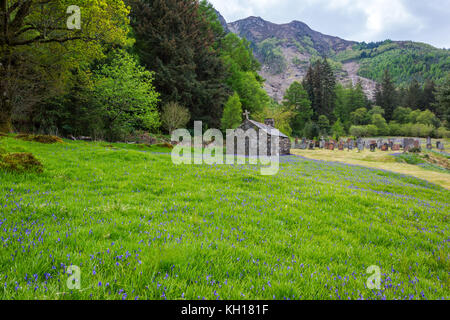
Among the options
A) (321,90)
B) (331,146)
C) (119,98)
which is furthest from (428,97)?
(119,98)

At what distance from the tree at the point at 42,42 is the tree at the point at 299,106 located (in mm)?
78726

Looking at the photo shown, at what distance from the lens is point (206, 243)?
3754 millimetres

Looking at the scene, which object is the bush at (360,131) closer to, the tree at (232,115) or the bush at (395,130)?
the bush at (395,130)

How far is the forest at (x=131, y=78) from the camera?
18.1 meters

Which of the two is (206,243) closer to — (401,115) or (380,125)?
(380,125)

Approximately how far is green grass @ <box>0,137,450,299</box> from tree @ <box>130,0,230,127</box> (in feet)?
128

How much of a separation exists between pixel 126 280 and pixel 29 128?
33384mm

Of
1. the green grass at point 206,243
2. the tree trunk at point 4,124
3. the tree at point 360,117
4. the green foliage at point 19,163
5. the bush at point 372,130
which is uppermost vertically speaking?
the tree at point 360,117

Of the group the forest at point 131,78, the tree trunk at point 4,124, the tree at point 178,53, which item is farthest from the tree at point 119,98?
the tree at point 178,53

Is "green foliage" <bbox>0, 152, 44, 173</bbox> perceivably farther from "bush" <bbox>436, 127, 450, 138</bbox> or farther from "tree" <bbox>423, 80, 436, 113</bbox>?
"tree" <bbox>423, 80, 436, 113</bbox>

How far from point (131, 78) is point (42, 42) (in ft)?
49.6

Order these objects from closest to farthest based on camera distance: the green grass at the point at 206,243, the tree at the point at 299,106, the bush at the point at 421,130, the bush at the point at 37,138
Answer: the green grass at the point at 206,243
the bush at the point at 37,138
the bush at the point at 421,130
the tree at the point at 299,106
